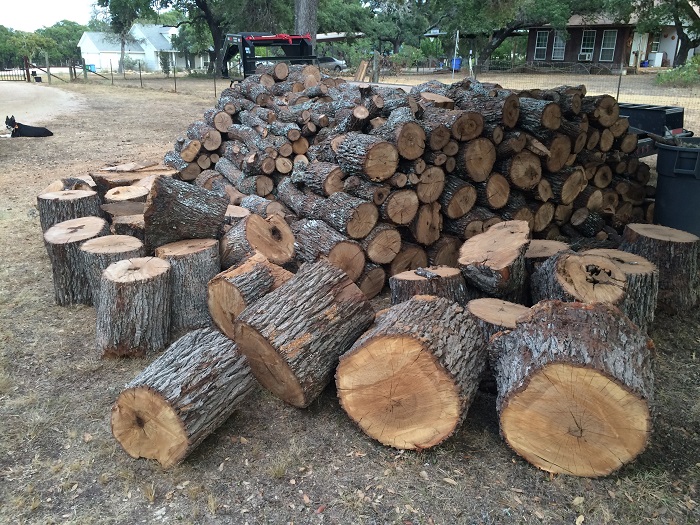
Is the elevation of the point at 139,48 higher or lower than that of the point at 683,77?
higher

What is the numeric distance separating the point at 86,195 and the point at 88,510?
368 cm

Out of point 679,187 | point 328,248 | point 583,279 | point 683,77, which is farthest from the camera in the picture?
point 683,77

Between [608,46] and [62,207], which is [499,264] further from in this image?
[608,46]

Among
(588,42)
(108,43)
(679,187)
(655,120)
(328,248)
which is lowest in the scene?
(328,248)

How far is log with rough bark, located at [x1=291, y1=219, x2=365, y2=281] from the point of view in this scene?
4910mm

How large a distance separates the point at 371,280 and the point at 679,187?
3532mm

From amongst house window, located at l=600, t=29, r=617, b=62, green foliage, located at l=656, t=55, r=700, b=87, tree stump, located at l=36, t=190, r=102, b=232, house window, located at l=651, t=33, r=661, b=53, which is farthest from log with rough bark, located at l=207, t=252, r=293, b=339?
house window, located at l=651, t=33, r=661, b=53

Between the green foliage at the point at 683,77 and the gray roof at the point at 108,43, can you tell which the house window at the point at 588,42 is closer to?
the green foliage at the point at 683,77

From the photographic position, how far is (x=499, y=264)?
13.3ft

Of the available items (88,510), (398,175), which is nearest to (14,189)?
(398,175)

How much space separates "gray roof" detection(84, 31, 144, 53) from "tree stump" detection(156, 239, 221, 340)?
74702mm

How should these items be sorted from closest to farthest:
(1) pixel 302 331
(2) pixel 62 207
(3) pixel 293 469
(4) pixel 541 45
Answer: (3) pixel 293 469 → (1) pixel 302 331 → (2) pixel 62 207 → (4) pixel 541 45

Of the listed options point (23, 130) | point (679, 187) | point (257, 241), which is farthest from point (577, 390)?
Result: point (23, 130)

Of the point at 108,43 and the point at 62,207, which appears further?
the point at 108,43
